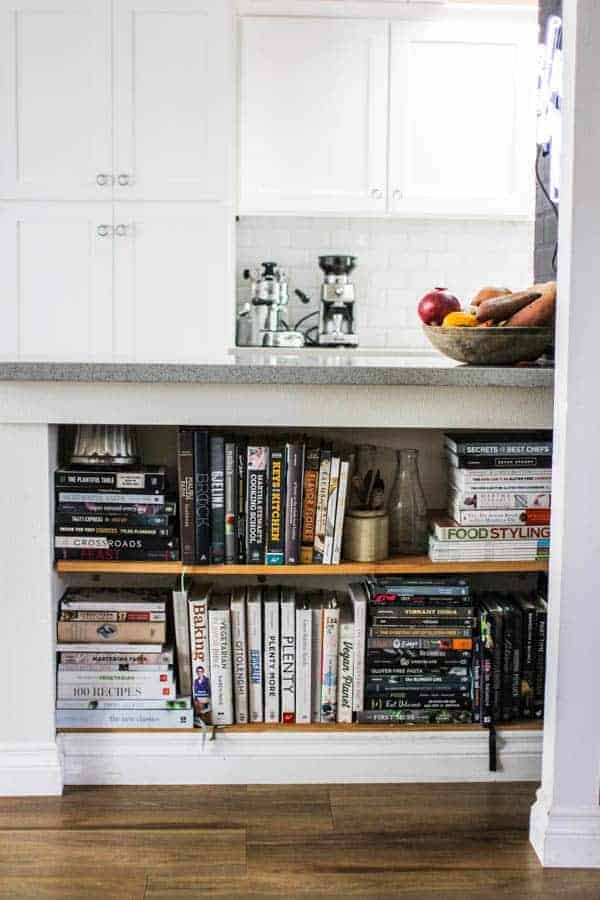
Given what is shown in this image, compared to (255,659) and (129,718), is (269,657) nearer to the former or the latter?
(255,659)

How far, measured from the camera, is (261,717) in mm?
2594

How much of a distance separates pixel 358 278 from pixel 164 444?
2.34 meters

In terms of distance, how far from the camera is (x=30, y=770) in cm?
249

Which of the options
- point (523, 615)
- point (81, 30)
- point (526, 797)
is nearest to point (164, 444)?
point (523, 615)

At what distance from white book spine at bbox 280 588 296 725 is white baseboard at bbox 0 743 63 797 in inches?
20.5

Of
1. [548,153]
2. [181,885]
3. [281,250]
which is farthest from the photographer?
[281,250]

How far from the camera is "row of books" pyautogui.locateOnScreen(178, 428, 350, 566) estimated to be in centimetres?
A: 249

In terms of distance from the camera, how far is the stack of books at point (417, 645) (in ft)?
8.37

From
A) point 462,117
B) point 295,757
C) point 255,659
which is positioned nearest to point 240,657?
point 255,659

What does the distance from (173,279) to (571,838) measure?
9.05 ft

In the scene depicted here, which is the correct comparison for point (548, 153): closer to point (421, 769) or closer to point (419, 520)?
point (419, 520)

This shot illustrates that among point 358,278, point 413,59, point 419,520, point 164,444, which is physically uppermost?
point 413,59

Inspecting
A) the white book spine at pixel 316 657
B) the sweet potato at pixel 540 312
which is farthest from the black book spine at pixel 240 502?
the sweet potato at pixel 540 312

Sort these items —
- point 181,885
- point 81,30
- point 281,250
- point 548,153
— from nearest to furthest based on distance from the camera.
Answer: point 181,885 < point 548,153 < point 81,30 < point 281,250
